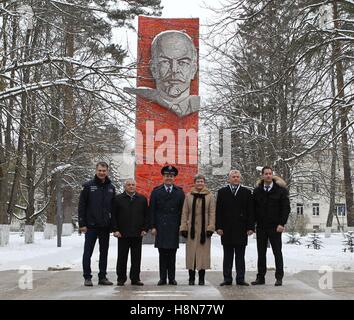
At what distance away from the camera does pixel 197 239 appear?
932 cm

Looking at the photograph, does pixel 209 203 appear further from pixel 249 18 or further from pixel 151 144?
pixel 151 144

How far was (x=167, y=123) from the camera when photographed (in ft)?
79.1

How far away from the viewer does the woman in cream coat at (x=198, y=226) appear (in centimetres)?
925

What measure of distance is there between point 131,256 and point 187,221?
1.01 meters

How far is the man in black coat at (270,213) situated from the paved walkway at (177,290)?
0.47 meters

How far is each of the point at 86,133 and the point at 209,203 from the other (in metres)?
9.75

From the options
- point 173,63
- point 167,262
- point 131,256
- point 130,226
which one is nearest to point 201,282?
point 167,262

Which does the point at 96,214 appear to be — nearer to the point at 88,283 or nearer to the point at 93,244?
the point at 93,244

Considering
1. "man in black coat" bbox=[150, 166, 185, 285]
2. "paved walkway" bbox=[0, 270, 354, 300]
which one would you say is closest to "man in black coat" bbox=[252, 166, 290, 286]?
"paved walkway" bbox=[0, 270, 354, 300]

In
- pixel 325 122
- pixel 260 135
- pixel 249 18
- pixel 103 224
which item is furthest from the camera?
pixel 260 135

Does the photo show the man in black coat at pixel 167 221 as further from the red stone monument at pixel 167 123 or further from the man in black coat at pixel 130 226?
the red stone monument at pixel 167 123

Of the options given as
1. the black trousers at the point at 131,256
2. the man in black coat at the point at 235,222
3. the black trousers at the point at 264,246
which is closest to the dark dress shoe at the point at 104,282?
the black trousers at the point at 131,256
